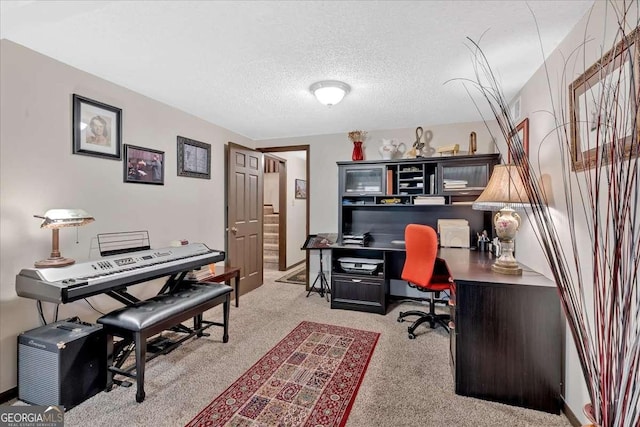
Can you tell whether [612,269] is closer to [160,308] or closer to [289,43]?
[289,43]

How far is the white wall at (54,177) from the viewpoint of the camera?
195cm

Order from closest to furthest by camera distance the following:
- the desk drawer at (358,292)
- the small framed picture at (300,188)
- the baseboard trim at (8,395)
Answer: the baseboard trim at (8,395) → the desk drawer at (358,292) → the small framed picture at (300,188)

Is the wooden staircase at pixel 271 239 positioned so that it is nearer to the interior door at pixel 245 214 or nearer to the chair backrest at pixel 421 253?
the interior door at pixel 245 214

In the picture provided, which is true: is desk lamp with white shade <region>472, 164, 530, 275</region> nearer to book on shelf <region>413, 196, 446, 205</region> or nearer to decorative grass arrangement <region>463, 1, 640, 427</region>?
decorative grass arrangement <region>463, 1, 640, 427</region>

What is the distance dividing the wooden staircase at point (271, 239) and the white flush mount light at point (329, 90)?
11.5ft

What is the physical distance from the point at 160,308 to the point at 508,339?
2408 millimetres

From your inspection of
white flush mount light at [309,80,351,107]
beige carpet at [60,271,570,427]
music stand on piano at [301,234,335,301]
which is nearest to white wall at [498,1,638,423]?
beige carpet at [60,271,570,427]

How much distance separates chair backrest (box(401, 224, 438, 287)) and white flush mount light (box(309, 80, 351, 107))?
1413 millimetres

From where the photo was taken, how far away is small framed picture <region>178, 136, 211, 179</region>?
3345 mm

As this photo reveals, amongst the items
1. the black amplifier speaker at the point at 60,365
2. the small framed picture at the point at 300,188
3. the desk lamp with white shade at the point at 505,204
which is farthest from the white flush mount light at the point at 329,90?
the small framed picture at the point at 300,188

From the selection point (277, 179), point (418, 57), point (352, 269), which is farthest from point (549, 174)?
point (277, 179)

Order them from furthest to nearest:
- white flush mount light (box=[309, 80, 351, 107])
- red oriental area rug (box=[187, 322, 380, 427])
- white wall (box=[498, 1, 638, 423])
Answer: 1. white flush mount light (box=[309, 80, 351, 107])
2. red oriental area rug (box=[187, 322, 380, 427])
3. white wall (box=[498, 1, 638, 423])

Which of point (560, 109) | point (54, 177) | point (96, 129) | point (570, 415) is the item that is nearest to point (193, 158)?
point (96, 129)

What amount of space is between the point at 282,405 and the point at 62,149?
2446 mm
